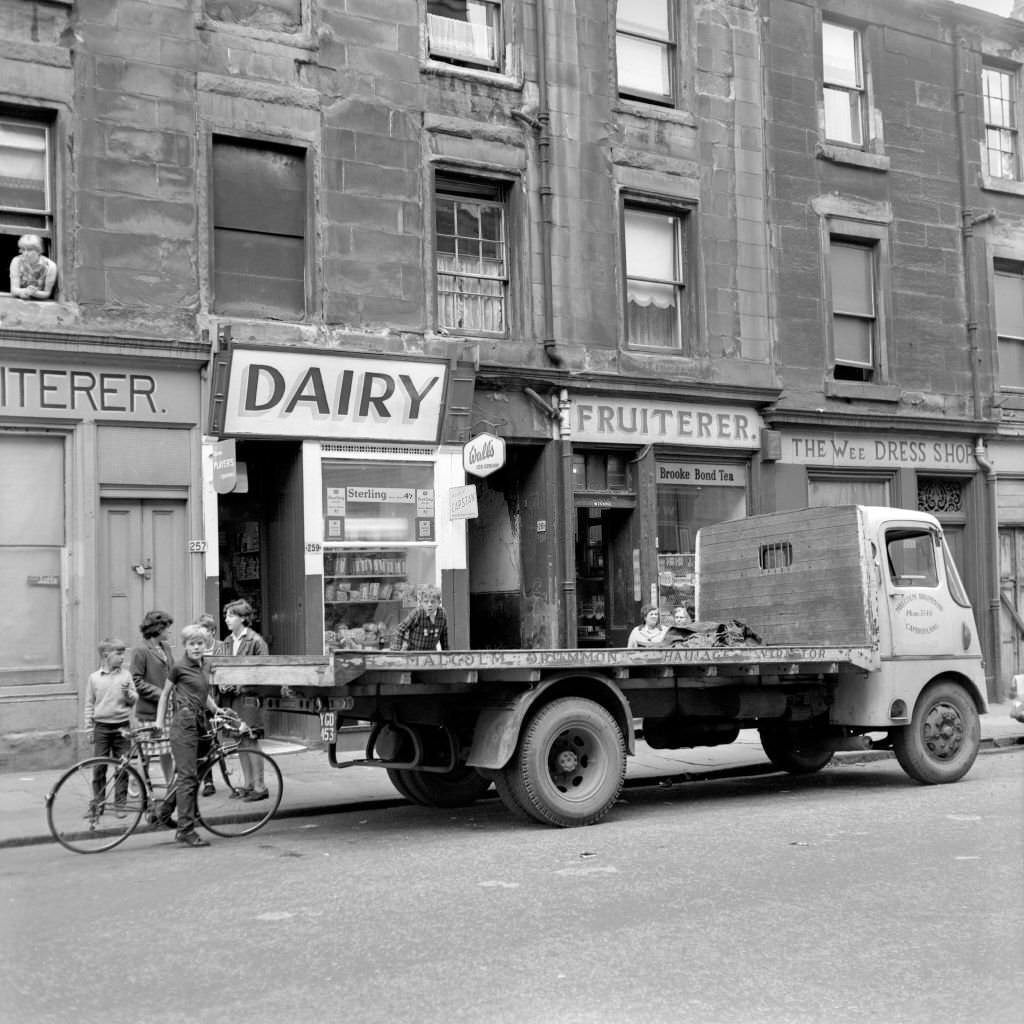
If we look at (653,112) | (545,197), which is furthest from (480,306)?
(653,112)

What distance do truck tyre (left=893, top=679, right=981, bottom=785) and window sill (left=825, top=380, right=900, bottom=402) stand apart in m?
8.39

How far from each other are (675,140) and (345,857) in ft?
42.0

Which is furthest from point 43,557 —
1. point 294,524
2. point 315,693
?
point 315,693

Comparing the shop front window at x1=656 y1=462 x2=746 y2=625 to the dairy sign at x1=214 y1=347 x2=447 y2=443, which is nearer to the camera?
the dairy sign at x1=214 y1=347 x2=447 y2=443

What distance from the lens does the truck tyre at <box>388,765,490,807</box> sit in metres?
11.5

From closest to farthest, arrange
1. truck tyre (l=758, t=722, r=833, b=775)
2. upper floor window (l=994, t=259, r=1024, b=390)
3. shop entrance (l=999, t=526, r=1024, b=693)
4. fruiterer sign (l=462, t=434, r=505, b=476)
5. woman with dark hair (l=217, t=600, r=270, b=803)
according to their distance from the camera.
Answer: woman with dark hair (l=217, t=600, r=270, b=803) → truck tyre (l=758, t=722, r=833, b=775) → fruiterer sign (l=462, t=434, r=505, b=476) → shop entrance (l=999, t=526, r=1024, b=693) → upper floor window (l=994, t=259, r=1024, b=390)

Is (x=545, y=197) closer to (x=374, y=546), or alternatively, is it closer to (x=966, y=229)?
(x=374, y=546)

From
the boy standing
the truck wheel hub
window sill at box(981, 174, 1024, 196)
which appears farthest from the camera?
window sill at box(981, 174, 1024, 196)

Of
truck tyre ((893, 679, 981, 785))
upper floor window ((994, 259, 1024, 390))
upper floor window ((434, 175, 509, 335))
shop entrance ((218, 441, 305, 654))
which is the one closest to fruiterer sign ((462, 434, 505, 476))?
upper floor window ((434, 175, 509, 335))

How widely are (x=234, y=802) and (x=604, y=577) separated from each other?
892 centimetres

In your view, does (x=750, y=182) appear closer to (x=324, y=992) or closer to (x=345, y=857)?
(x=345, y=857)

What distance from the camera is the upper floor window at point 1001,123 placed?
22.8 m

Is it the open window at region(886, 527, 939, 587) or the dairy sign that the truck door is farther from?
the dairy sign

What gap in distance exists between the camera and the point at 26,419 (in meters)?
14.1
